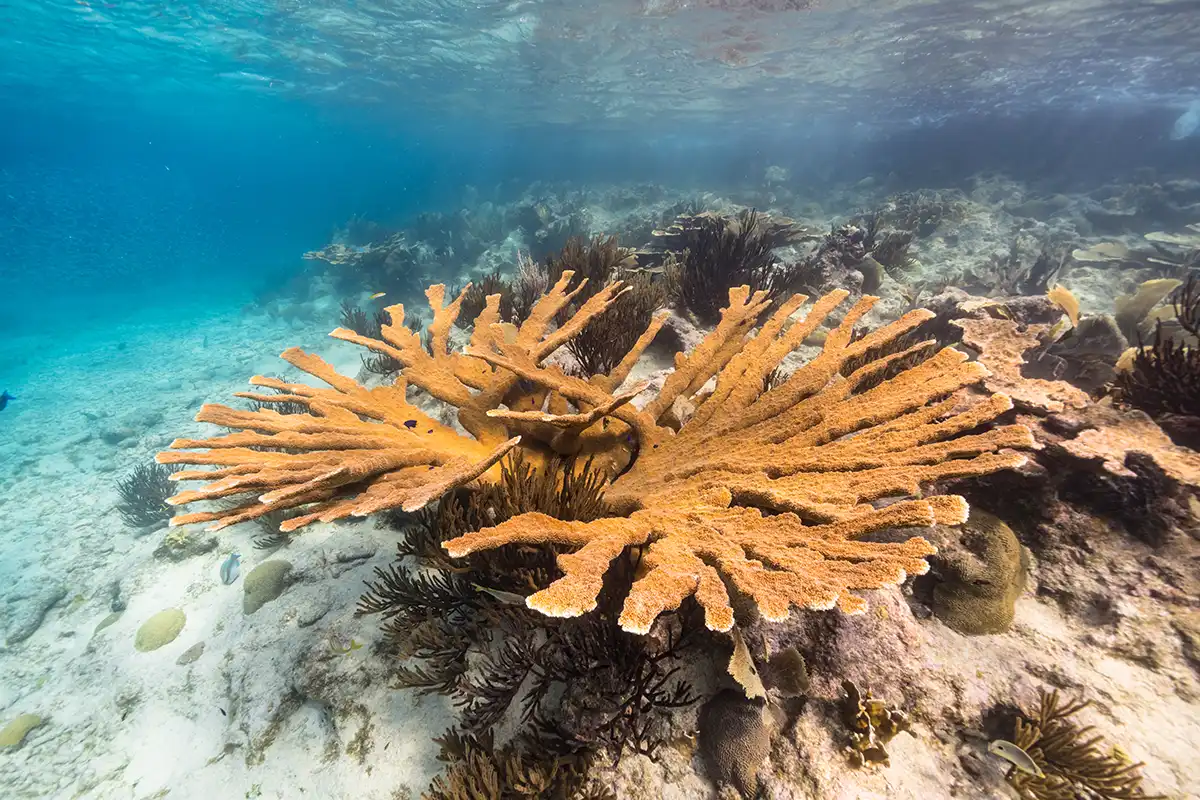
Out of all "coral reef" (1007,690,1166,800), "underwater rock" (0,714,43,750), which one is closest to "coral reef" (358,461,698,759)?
"coral reef" (1007,690,1166,800)

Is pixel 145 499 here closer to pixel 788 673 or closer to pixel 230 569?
pixel 230 569

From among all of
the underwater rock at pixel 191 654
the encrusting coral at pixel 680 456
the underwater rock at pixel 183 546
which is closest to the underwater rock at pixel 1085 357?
the encrusting coral at pixel 680 456

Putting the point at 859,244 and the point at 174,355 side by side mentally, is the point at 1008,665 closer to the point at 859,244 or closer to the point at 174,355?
the point at 859,244

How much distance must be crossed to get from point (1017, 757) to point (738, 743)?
1172 mm

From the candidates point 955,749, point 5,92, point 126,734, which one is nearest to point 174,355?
point 126,734

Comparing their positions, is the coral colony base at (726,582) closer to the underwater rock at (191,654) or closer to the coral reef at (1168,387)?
the coral reef at (1168,387)

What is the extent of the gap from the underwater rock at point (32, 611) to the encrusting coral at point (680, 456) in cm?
937

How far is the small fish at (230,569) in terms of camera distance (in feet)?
19.3

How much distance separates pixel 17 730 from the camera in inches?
231

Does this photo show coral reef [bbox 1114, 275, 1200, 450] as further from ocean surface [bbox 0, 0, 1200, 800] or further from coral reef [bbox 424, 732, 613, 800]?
Answer: coral reef [bbox 424, 732, 613, 800]

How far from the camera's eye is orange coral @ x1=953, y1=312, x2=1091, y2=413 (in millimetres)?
2844

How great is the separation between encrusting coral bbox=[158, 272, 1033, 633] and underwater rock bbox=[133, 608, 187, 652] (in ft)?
14.1

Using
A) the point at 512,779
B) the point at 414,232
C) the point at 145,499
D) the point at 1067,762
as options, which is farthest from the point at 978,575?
the point at 414,232

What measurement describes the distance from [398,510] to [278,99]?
55.1 metres
